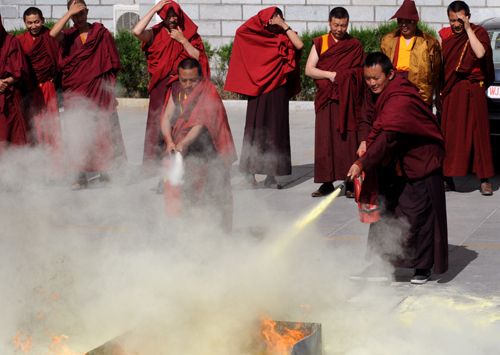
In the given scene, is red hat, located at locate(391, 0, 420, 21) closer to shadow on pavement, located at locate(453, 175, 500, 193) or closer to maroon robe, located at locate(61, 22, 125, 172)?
shadow on pavement, located at locate(453, 175, 500, 193)

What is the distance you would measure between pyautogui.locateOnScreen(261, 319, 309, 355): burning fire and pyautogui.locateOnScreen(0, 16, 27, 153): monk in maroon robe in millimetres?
5475

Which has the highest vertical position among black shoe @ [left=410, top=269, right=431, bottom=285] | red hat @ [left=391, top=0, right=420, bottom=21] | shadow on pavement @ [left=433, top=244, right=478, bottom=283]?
red hat @ [left=391, top=0, right=420, bottom=21]

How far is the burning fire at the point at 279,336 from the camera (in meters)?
5.51

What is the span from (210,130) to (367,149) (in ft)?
4.23

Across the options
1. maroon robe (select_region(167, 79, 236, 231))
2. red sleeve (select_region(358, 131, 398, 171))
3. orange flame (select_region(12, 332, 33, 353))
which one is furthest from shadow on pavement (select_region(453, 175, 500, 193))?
orange flame (select_region(12, 332, 33, 353))

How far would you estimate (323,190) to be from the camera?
10.2 metres

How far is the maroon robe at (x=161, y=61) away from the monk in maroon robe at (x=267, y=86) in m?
0.48

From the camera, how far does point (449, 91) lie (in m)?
10.2

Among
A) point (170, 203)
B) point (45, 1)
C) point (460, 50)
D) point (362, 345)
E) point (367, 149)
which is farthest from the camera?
point (45, 1)

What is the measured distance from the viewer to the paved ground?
5930 mm

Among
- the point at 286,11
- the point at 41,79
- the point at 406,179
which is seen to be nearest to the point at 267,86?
the point at 41,79

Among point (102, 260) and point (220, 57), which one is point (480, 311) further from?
point (220, 57)

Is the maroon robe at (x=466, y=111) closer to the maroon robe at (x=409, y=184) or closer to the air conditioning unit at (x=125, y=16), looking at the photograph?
the maroon robe at (x=409, y=184)

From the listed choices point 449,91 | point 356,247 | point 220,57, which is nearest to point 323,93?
point 449,91
